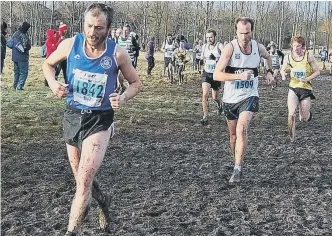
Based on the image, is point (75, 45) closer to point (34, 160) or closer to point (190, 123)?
point (34, 160)

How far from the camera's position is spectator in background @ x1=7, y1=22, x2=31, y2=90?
1421cm

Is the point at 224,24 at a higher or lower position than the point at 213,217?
higher

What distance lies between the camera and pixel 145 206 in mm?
5008

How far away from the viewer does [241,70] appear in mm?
6023

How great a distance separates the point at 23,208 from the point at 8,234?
0.68 metres

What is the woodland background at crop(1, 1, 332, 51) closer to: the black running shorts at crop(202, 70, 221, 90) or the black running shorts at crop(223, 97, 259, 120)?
the black running shorts at crop(202, 70, 221, 90)

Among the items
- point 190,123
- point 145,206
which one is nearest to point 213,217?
point 145,206

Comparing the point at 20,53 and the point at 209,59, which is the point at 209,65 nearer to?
the point at 209,59

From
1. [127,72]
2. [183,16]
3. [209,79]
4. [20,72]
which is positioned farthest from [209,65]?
[183,16]

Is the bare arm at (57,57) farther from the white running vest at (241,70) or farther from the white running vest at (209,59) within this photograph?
the white running vest at (209,59)

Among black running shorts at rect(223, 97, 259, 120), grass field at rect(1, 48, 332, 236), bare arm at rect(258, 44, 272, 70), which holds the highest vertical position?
bare arm at rect(258, 44, 272, 70)

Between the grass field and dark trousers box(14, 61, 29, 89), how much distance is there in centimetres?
334

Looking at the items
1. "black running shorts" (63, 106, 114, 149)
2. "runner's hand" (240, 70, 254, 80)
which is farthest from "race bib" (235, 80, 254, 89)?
"black running shorts" (63, 106, 114, 149)

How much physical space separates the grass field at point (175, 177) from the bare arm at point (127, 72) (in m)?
1.17
